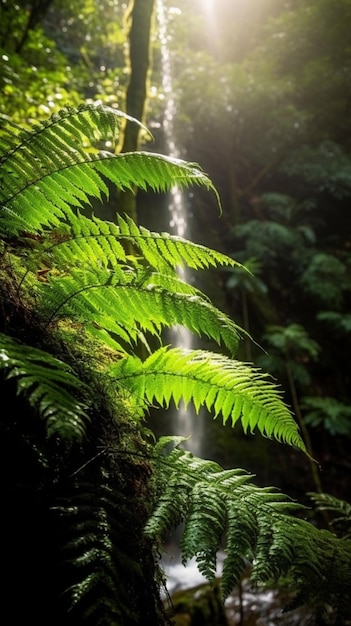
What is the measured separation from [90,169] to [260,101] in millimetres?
11432

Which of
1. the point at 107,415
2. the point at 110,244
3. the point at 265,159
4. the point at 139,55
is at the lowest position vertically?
the point at 107,415

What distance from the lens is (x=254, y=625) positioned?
4.02 metres

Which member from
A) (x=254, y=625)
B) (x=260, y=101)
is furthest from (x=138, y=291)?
(x=260, y=101)

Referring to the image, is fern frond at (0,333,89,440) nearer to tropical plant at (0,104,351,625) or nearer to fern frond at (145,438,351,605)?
tropical plant at (0,104,351,625)

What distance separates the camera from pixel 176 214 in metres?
9.06

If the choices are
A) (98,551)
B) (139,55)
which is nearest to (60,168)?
(98,551)

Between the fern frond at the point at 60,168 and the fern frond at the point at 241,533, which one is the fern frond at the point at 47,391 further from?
the fern frond at the point at 60,168

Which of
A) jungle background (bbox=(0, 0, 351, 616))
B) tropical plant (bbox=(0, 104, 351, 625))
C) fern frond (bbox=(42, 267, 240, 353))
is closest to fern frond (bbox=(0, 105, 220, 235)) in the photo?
tropical plant (bbox=(0, 104, 351, 625))

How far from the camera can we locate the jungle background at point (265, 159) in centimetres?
681

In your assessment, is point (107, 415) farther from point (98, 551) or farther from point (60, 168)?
point (60, 168)

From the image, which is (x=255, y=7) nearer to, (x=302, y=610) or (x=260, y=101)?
(x=260, y=101)

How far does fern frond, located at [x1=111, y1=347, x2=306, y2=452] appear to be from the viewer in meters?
1.36

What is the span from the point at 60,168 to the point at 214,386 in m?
0.94

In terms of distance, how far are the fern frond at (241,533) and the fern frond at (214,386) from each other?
20 cm
